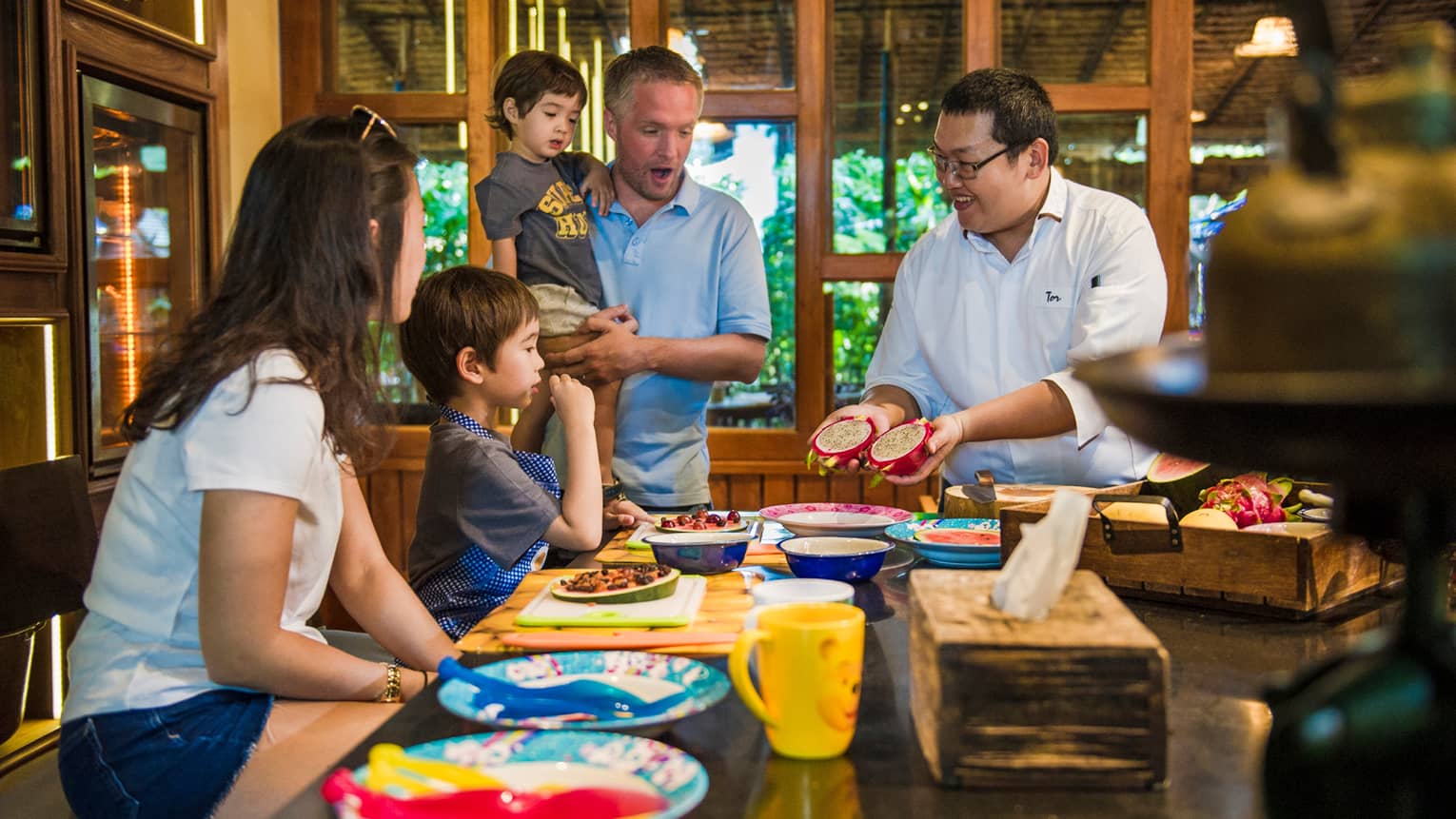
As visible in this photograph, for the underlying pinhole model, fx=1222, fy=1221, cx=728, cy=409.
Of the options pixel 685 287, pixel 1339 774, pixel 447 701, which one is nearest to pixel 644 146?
pixel 685 287

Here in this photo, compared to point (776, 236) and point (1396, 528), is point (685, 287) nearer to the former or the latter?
point (776, 236)

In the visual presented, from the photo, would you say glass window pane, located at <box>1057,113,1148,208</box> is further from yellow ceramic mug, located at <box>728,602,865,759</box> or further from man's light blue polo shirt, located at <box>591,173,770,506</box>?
yellow ceramic mug, located at <box>728,602,865,759</box>

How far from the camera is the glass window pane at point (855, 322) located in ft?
13.9

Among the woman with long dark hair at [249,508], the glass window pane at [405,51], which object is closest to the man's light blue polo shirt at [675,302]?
the glass window pane at [405,51]

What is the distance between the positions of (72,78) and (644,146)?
1411mm

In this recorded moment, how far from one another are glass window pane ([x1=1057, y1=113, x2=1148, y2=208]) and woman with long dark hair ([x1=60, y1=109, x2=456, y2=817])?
2.97 meters

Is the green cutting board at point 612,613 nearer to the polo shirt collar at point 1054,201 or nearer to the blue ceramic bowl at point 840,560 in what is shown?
the blue ceramic bowl at point 840,560

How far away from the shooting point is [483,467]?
2189 millimetres

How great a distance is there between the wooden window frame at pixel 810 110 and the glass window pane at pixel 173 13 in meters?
0.56

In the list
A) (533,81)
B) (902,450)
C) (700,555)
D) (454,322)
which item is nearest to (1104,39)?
(533,81)

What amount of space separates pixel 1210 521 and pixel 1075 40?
313 cm

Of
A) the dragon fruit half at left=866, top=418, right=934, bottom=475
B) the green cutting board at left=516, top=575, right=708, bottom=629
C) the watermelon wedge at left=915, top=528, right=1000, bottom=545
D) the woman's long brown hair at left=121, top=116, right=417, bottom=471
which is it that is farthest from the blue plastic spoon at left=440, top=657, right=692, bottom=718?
the dragon fruit half at left=866, top=418, right=934, bottom=475

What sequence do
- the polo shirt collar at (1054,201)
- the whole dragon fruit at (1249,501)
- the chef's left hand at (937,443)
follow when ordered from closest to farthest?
1. the whole dragon fruit at (1249,501)
2. the chef's left hand at (937,443)
3. the polo shirt collar at (1054,201)

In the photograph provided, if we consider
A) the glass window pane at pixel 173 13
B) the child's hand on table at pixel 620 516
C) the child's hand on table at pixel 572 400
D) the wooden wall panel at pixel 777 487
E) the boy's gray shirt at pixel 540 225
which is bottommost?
the wooden wall panel at pixel 777 487
